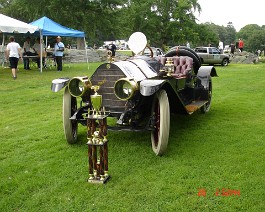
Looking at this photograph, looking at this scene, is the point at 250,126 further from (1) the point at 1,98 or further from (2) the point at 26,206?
(1) the point at 1,98

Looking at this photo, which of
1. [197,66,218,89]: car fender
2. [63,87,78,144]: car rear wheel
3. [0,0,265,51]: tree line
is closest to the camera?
[63,87,78,144]: car rear wheel

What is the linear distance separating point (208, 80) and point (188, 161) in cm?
320

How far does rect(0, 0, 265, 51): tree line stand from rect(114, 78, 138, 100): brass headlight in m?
24.6

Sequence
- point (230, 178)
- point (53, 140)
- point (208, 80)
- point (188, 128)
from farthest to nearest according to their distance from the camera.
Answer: point (208, 80) → point (188, 128) → point (53, 140) → point (230, 178)

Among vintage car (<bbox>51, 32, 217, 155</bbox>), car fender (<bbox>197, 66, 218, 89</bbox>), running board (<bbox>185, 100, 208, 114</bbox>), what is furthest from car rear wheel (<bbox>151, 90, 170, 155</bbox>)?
car fender (<bbox>197, 66, 218, 89</bbox>)

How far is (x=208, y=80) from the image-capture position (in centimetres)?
717

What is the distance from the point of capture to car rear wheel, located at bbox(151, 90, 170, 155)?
4312 millimetres

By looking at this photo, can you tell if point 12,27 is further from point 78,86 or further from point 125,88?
point 125,88

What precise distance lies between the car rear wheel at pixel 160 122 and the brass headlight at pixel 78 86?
0.94 metres

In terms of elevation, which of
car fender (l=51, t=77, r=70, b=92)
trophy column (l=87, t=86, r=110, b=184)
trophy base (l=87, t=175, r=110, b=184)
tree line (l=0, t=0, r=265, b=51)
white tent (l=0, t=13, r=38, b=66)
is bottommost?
trophy base (l=87, t=175, r=110, b=184)

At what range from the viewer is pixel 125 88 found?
14.3 feet

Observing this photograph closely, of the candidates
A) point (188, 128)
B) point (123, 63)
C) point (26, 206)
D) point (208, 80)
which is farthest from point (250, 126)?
point (26, 206)

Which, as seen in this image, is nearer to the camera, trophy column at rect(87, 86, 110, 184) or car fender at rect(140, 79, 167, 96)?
trophy column at rect(87, 86, 110, 184)

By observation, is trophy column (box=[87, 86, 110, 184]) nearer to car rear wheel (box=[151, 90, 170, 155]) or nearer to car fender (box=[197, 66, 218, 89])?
car rear wheel (box=[151, 90, 170, 155])
